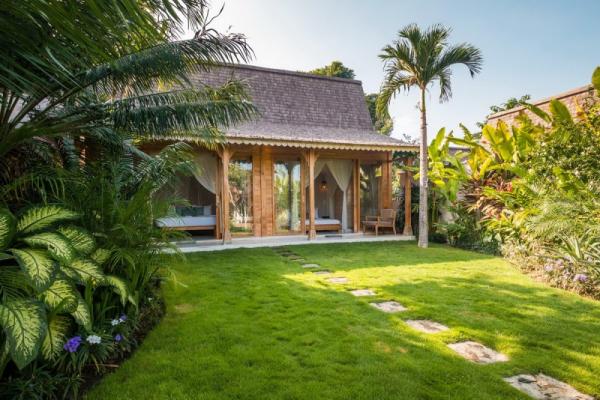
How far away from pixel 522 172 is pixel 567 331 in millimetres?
5468

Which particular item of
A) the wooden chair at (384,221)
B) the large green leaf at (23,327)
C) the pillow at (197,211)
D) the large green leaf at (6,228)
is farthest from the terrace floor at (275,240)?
the large green leaf at (23,327)

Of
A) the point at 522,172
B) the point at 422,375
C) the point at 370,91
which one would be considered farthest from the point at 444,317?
the point at 370,91

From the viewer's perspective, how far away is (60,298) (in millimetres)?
2660

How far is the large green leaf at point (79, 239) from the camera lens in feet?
10.3

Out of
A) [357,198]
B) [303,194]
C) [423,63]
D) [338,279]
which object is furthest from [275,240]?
[423,63]

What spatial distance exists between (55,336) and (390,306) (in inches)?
157

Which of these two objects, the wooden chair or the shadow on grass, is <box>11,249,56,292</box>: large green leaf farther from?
the wooden chair

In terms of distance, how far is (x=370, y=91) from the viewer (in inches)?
1234

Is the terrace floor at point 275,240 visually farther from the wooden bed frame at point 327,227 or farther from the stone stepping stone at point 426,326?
the stone stepping stone at point 426,326

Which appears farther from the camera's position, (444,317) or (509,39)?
(509,39)

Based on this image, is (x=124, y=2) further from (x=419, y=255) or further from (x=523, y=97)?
(x=523, y=97)

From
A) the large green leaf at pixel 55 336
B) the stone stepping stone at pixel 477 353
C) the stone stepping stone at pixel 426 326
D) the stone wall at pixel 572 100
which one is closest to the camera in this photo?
the large green leaf at pixel 55 336

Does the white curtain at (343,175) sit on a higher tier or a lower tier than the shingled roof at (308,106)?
Result: lower

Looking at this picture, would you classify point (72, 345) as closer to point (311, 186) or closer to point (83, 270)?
point (83, 270)
